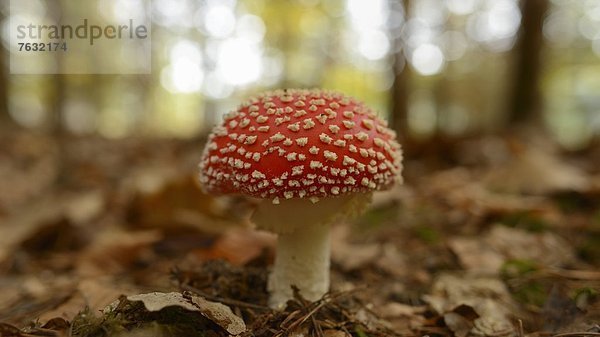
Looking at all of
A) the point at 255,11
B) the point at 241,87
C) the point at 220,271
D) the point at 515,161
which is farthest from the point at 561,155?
the point at 241,87

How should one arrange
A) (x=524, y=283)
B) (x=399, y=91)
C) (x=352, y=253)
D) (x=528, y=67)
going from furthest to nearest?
(x=399, y=91)
(x=528, y=67)
(x=352, y=253)
(x=524, y=283)

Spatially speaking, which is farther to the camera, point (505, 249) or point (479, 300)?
point (505, 249)

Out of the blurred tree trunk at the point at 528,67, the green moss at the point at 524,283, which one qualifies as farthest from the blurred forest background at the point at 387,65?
the green moss at the point at 524,283

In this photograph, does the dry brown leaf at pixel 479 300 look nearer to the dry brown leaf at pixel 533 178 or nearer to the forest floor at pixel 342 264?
the forest floor at pixel 342 264

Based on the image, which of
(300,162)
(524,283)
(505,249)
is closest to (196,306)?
(300,162)

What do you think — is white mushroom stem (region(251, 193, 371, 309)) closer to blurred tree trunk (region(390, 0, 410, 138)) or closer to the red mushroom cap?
the red mushroom cap

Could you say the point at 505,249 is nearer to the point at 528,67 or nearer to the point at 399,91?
the point at 399,91

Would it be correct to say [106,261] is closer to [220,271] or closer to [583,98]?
[220,271]

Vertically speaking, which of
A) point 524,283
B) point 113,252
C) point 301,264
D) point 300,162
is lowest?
point 113,252
